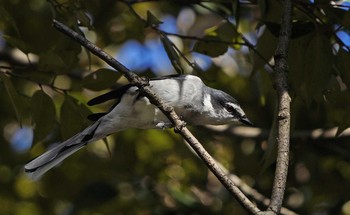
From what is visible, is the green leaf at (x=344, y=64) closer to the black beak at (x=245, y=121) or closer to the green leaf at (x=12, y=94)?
the black beak at (x=245, y=121)

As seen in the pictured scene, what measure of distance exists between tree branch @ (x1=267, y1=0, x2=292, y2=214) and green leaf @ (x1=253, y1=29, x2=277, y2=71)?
46cm

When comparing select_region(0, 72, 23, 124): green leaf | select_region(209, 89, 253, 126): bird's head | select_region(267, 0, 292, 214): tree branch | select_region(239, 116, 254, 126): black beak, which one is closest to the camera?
select_region(267, 0, 292, 214): tree branch

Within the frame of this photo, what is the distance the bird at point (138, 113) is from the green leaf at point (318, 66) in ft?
1.81

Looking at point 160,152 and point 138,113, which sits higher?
point 138,113

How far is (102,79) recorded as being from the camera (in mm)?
3014

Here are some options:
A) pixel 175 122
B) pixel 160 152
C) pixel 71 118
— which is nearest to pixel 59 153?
pixel 71 118

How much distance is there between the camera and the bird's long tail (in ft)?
9.76

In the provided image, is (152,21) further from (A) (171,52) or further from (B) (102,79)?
(B) (102,79)

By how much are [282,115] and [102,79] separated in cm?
102

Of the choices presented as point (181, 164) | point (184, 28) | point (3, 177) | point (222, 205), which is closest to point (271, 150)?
point (222, 205)

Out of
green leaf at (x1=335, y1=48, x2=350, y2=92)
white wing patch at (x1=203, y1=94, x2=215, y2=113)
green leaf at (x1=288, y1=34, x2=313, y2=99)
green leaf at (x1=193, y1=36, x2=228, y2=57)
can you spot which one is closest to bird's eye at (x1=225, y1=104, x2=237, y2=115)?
white wing patch at (x1=203, y1=94, x2=215, y2=113)

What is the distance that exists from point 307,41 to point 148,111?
723 millimetres

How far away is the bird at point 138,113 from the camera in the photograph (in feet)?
9.82

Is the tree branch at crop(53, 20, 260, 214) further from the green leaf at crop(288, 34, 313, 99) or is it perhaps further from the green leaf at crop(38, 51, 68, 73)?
the green leaf at crop(288, 34, 313, 99)
